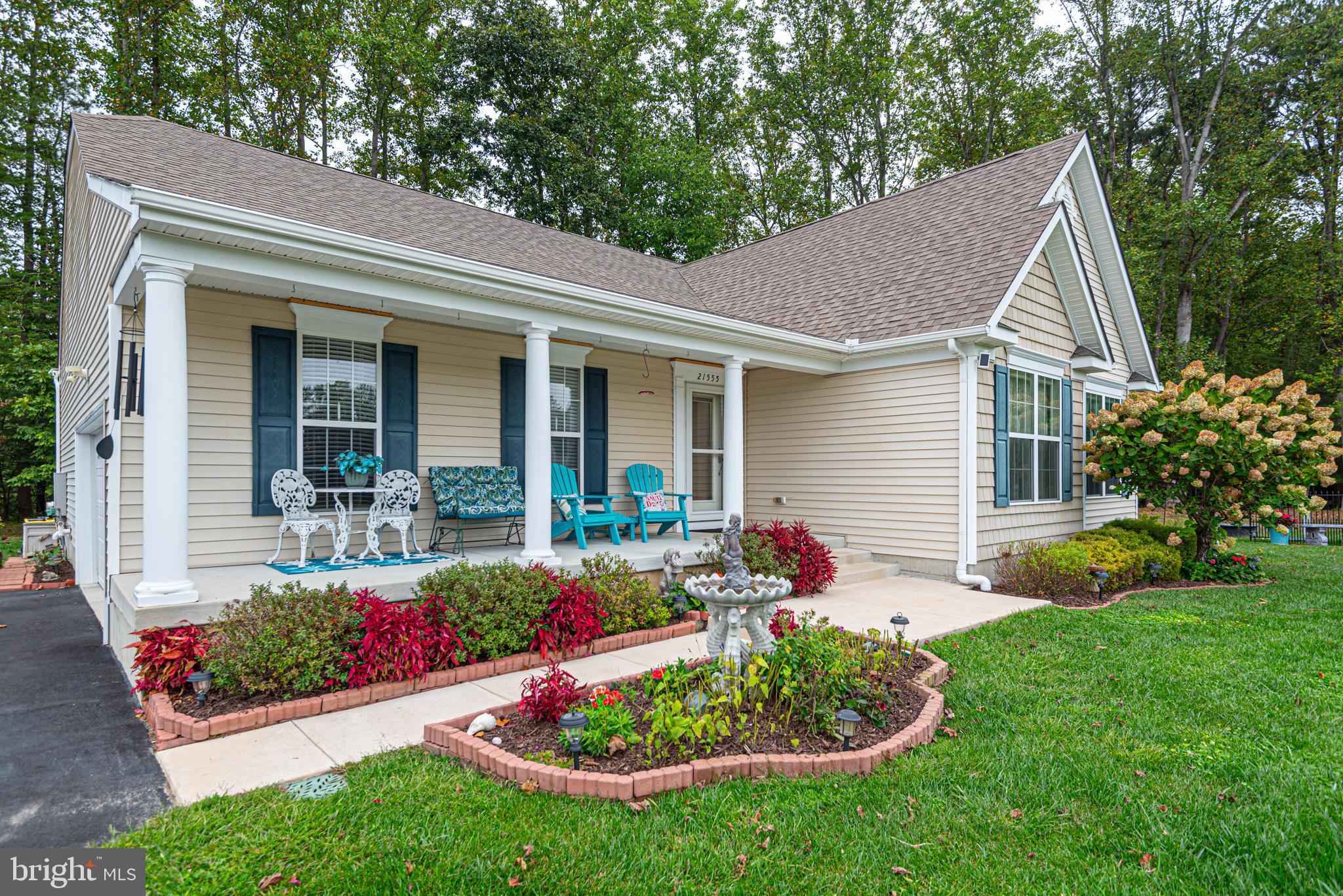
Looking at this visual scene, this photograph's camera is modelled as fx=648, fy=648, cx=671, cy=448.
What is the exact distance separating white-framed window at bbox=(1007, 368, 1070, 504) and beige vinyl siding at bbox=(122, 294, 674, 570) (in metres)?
4.92

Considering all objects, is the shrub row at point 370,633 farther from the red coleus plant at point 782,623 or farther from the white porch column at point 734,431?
the white porch column at point 734,431

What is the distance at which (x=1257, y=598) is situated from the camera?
677 cm

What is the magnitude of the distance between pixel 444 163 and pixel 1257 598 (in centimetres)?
1896

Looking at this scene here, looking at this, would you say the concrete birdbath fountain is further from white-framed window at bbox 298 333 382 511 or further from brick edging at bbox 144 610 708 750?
white-framed window at bbox 298 333 382 511

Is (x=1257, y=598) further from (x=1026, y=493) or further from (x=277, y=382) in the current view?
(x=277, y=382)

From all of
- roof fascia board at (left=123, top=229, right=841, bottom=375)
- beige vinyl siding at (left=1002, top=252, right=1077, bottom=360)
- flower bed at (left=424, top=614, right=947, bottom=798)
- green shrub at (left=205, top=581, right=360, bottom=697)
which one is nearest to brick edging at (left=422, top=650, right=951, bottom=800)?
flower bed at (left=424, top=614, right=947, bottom=798)

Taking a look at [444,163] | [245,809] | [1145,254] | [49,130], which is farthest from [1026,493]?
[49,130]

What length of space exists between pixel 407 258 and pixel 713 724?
4.07m

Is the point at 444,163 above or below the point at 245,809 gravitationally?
above

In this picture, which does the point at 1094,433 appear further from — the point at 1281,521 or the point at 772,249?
the point at 772,249

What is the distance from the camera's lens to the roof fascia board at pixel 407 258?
4027 millimetres

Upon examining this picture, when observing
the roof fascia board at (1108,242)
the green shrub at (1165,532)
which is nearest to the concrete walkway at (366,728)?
the green shrub at (1165,532)

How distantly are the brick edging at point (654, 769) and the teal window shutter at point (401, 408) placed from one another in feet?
12.4

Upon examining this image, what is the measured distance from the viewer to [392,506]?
5840 mm
